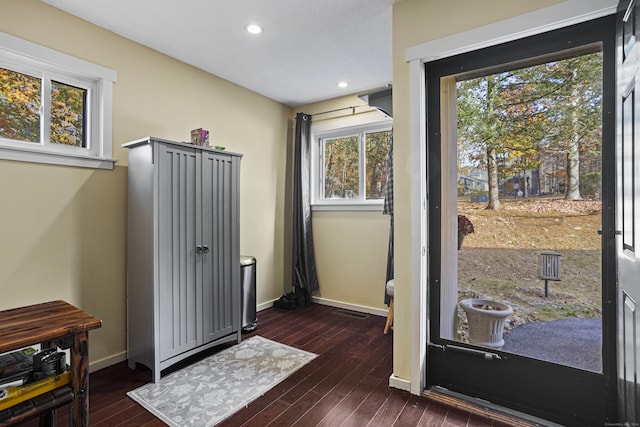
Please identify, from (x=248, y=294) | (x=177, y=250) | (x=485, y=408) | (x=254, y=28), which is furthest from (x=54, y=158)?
(x=485, y=408)

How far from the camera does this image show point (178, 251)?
2.42 m

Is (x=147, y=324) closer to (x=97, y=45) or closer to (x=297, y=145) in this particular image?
(x=97, y=45)

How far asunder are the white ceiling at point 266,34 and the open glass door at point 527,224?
31.1 inches

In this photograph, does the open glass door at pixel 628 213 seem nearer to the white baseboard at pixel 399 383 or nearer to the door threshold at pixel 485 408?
the door threshold at pixel 485 408

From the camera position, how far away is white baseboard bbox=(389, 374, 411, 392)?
85.0 inches

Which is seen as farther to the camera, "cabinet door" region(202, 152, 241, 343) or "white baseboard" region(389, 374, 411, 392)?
"cabinet door" region(202, 152, 241, 343)

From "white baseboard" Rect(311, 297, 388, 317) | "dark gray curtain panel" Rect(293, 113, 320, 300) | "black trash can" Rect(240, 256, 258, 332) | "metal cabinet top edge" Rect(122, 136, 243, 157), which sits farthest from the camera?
"dark gray curtain panel" Rect(293, 113, 320, 300)

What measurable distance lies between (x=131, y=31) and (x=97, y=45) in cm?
28

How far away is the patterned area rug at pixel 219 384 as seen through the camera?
1.92m

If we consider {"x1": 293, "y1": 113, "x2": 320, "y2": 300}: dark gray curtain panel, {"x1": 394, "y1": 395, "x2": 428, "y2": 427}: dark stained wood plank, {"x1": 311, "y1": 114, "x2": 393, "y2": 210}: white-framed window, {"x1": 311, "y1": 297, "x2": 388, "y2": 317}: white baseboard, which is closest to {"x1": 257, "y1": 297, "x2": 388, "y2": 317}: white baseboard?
{"x1": 311, "y1": 297, "x2": 388, "y2": 317}: white baseboard

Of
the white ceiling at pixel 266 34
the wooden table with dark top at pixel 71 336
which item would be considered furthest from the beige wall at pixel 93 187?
the wooden table with dark top at pixel 71 336

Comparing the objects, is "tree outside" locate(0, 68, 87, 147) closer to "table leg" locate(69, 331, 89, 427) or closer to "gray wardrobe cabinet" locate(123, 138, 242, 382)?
"gray wardrobe cabinet" locate(123, 138, 242, 382)

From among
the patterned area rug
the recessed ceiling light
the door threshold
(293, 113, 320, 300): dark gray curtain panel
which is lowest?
the patterned area rug

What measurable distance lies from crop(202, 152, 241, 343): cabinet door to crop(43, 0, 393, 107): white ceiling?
990mm
